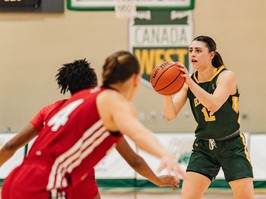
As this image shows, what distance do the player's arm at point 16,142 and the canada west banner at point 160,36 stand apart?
576 centimetres

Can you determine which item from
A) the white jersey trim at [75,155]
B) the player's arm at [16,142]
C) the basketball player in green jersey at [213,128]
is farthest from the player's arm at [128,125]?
the basketball player in green jersey at [213,128]

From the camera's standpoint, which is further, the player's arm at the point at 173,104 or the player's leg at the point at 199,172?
the player's arm at the point at 173,104

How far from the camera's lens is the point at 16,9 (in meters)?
9.32

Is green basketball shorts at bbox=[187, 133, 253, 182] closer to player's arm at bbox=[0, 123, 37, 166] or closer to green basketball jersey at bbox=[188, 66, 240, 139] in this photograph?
green basketball jersey at bbox=[188, 66, 240, 139]

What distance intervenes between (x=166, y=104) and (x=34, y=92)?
4.80 metres

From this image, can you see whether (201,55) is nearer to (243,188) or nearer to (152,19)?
(243,188)

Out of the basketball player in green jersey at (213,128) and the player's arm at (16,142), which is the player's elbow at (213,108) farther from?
the player's arm at (16,142)

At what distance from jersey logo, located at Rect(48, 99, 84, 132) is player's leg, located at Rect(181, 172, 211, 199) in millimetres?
1954

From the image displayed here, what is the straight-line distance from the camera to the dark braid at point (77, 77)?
3.74 m

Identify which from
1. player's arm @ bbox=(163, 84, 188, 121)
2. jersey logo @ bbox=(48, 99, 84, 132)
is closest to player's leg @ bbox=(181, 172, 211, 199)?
player's arm @ bbox=(163, 84, 188, 121)

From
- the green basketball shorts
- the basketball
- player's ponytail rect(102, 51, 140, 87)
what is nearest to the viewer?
player's ponytail rect(102, 51, 140, 87)

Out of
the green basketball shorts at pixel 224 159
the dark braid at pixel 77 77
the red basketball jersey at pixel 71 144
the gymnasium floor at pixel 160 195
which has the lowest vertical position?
the gymnasium floor at pixel 160 195

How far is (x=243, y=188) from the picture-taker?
4.65 m

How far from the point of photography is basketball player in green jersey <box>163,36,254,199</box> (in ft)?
15.4
